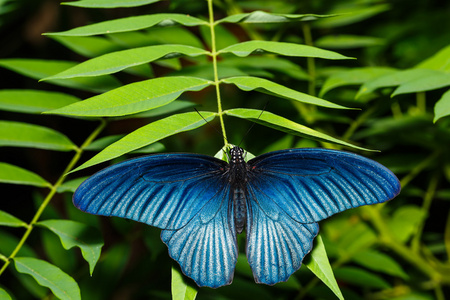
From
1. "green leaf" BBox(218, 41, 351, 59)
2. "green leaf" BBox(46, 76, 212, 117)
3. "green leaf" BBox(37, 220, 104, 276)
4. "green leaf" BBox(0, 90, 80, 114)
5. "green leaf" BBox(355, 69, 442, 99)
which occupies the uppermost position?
"green leaf" BBox(218, 41, 351, 59)

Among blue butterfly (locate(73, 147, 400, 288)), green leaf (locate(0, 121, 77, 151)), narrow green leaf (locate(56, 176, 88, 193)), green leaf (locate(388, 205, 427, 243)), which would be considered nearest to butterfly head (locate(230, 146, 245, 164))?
blue butterfly (locate(73, 147, 400, 288))

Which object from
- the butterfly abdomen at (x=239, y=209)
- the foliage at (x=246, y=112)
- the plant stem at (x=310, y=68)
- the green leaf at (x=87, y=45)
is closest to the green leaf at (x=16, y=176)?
the foliage at (x=246, y=112)

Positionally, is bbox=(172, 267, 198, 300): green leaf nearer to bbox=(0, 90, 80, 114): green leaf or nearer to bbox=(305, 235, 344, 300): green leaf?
bbox=(305, 235, 344, 300): green leaf

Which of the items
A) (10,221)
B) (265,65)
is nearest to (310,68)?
(265,65)

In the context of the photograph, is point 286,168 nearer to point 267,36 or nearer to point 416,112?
point 267,36

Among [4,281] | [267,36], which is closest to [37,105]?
[267,36]

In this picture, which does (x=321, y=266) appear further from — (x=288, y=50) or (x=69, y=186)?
(x=69, y=186)
